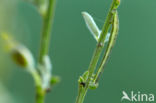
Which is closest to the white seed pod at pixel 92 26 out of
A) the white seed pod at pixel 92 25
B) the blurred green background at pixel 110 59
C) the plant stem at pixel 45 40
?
the white seed pod at pixel 92 25

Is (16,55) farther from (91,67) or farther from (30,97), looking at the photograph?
(30,97)

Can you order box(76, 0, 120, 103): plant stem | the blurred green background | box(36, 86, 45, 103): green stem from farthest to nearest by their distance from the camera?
the blurred green background → box(36, 86, 45, 103): green stem → box(76, 0, 120, 103): plant stem

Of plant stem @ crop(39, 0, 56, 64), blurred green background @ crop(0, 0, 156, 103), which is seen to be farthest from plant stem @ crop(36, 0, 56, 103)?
blurred green background @ crop(0, 0, 156, 103)

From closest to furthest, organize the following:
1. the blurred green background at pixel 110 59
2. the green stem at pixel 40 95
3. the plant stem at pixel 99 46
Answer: the plant stem at pixel 99 46 < the green stem at pixel 40 95 < the blurred green background at pixel 110 59

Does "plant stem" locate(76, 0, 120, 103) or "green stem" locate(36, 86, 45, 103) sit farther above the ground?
"green stem" locate(36, 86, 45, 103)

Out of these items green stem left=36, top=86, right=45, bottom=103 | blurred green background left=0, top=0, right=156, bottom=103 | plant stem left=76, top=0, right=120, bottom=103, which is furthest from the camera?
blurred green background left=0, top=0, right=156, bottom=103

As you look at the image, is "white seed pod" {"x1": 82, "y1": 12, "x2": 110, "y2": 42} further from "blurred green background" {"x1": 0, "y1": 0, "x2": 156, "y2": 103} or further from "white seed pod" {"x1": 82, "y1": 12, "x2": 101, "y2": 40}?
"blurred green background" {"x1": 0, "y1": 0, "x2": 156, "y2": 103}

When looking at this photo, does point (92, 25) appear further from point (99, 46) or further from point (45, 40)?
point (45, 40)

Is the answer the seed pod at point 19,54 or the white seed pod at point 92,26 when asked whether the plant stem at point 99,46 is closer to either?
the white seed pod at point 92,26

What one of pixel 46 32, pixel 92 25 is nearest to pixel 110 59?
pixel 46 32

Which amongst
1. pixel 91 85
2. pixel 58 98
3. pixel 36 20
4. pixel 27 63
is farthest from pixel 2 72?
pixel 36 20

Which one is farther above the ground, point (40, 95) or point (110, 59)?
point (110, 59)
